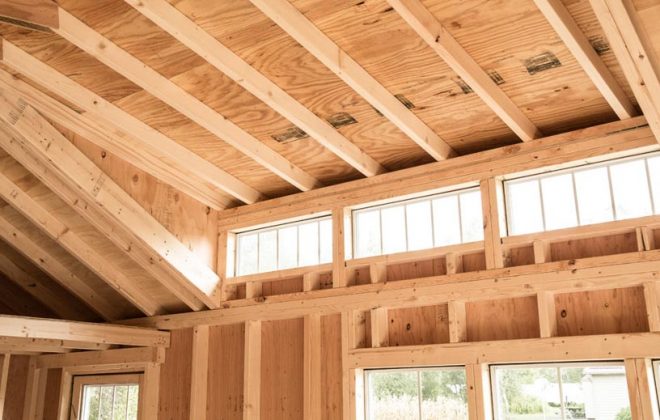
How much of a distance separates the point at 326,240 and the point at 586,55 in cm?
247

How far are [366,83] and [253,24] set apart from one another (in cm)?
73

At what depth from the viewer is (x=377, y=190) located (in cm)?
497

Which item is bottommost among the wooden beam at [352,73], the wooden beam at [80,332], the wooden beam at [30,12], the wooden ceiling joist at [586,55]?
the wooden beam at [80,332]

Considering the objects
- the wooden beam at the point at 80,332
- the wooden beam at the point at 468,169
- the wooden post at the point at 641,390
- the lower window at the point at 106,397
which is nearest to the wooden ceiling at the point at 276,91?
the wooden beam at the point at 468,169

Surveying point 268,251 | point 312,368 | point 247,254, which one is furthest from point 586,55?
point 247,254

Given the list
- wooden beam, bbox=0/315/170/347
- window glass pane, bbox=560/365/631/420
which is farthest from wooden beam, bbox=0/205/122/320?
window glass pane, bbox=560/365/631/420

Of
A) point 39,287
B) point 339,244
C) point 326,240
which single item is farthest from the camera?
point 39,287

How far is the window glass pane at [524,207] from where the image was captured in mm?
4359

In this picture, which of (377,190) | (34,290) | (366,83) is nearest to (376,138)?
(377,190)

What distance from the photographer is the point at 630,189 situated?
4.05 metres

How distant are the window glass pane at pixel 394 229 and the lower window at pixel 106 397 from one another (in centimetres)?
264

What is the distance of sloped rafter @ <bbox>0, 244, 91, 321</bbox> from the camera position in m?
6.49

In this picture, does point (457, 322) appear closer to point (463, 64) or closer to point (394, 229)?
point (394, 229)

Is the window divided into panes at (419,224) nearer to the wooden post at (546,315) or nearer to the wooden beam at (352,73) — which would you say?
the wooden beam at (352,73)
